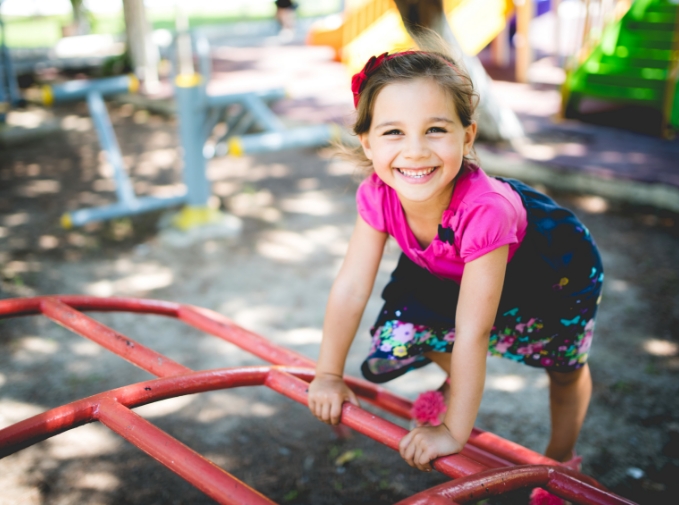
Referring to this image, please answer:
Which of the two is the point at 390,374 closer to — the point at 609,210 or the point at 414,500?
the point at 414,500

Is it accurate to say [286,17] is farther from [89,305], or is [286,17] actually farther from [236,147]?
[89,305]

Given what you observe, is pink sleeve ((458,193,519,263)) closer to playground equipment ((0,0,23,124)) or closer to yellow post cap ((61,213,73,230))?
yellow post cap ((61,213,73,230))

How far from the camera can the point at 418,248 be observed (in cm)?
140

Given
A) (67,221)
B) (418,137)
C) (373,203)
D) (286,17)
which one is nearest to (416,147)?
(418,137)

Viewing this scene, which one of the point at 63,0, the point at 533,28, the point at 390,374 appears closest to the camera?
the point at 390,374

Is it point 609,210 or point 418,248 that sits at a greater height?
point 418,248

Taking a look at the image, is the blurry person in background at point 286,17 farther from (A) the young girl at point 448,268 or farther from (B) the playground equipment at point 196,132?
(A) the young girl at point 448,268

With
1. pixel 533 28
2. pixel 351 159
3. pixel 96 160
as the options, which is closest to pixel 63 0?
pixel 533 28

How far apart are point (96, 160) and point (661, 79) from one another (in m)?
5.05

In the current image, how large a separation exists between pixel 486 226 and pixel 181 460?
71cm

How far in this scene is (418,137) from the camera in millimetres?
1185

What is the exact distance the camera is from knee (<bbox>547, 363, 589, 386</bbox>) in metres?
1.57

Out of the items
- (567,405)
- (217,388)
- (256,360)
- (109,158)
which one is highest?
(217,388)

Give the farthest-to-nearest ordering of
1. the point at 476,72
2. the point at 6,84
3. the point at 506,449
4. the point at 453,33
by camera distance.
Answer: the point at 6,84
the point at 453,33
the point at 476,72
the point at 506,449
